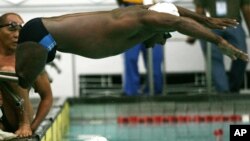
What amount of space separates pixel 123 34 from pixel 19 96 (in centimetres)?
87

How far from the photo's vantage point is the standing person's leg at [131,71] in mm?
10117

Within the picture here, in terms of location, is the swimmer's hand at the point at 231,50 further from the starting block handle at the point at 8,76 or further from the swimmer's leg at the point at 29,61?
the starting block handle at the point at 8,76

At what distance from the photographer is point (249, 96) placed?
31.1 feet

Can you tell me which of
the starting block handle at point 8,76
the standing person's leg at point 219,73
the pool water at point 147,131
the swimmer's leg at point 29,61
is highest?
the swimmer's leg at point 29,61

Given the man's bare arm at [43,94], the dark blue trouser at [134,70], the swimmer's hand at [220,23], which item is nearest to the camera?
the swimmer's hand at [220,23]

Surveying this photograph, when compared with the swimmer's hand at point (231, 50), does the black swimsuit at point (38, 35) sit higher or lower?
higher

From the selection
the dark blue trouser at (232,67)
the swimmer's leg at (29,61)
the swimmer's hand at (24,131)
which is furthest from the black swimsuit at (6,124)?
the dark blue trouser at (232,67)

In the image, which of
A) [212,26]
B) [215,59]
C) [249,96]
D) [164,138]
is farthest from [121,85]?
[212,26]

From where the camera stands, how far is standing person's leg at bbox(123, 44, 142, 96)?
10117 mm

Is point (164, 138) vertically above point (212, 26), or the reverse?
point (212, 26)

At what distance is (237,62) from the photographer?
10000mm

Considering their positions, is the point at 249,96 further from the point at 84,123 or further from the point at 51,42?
the point at 51,42

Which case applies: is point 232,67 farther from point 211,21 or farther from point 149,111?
point 211,21

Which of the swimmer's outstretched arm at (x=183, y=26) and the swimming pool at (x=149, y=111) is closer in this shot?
the swimmer's outstretched arm at (x=183, y=26)
